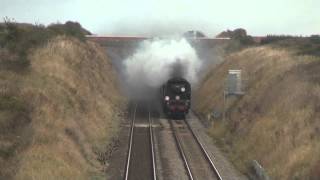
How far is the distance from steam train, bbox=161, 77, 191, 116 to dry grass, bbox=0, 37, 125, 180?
4.96 meters

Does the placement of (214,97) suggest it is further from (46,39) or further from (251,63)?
(46,39)

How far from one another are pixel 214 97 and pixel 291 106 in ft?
85.3

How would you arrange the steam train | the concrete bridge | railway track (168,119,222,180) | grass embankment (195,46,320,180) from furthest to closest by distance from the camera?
the concrete bridge
the steam train
railway track (168,119,222,180)
grass embankment (195,46,320,180)

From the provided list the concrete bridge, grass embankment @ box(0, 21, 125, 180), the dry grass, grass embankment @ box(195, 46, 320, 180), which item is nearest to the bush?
grass embankment @ box(0, 21, 125, 180)

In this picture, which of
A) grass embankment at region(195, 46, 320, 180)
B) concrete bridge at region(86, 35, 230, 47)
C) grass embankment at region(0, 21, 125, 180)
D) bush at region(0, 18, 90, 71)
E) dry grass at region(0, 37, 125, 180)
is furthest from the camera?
concrete bridge at region(86, 35, 230, 47)

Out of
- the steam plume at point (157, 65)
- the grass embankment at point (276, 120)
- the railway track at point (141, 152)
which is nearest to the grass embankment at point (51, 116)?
the railway track at point (141, 152)

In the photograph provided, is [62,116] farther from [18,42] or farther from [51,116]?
[18,42]

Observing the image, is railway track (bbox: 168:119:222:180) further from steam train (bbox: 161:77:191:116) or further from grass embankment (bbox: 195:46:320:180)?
steam train (bbox: 161:77:191:116)

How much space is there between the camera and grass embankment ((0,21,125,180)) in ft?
90.8

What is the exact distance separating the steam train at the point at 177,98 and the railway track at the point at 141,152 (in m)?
2.19

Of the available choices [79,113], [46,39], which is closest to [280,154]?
[79,113]

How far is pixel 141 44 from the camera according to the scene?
8925 centimetres

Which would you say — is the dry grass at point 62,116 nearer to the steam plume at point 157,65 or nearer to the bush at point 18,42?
the bush at point 18,42

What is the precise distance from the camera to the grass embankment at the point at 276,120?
1196 inches
